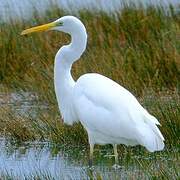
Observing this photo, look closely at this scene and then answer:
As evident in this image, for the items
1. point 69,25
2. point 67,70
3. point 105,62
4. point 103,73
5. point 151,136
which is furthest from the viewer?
point 105,62

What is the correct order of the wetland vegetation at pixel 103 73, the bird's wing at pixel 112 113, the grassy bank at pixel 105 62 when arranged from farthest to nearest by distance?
the grassy bank at pixel 105 62 → the wetland vegetation at pixel 103 73 → the bird's wing at pixel 112 113

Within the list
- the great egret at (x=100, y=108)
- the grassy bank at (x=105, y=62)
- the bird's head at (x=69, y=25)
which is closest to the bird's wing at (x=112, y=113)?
the great egret at (x=100, y=108)

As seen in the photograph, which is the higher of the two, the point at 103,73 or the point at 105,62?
the point at 105,62

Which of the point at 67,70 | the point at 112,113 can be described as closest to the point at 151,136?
the point at 112,113

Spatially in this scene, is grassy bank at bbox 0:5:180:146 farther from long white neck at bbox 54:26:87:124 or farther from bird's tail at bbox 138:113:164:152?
bird's tail at bbox 138:113:164:152

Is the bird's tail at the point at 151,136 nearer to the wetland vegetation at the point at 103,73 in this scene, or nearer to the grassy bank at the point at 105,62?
the wetland vegetation at the point at 103,73

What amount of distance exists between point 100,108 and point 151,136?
618 millimetres

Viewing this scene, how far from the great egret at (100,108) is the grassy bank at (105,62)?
0.56 m

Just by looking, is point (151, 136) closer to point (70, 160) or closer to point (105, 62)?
point (70, 160)

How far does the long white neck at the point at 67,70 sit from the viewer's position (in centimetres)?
738

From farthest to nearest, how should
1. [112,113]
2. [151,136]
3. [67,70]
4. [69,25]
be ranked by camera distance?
[67,70], [69,25], [112,113], [151,136]

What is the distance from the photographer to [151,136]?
6625mm

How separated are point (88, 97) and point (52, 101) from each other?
209 cm

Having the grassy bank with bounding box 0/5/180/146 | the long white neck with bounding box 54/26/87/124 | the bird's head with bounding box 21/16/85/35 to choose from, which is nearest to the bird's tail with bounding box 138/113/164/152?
the grassy bank with bounding box 0/5/180/146
